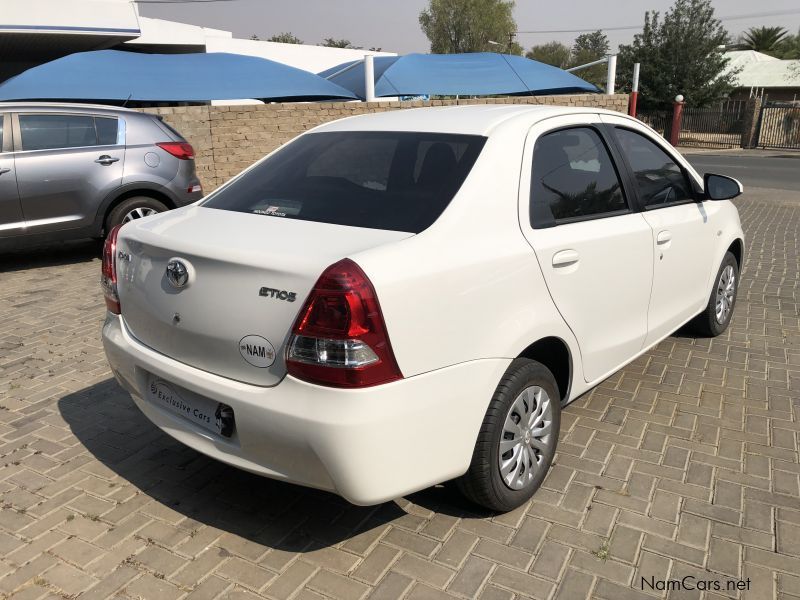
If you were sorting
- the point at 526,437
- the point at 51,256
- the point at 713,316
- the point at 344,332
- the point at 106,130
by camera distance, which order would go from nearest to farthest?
the point at 344,332
the point at 526,437
the point at 713,316
the point at 106,130
the point at 51,256

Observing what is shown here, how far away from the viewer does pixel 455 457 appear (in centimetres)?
263

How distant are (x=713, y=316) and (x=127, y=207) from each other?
610cm

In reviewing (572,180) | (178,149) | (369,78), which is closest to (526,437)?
(572,180)

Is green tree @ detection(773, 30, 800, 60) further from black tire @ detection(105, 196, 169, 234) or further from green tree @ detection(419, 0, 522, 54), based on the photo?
black tire @ detection(105, 196, 169, 234)

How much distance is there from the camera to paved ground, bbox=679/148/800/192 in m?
18.0

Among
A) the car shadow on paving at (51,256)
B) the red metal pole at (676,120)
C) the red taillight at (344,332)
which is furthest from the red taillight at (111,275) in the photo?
the red metal pole at (676,120)

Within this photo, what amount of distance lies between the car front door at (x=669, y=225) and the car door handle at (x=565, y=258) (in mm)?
899

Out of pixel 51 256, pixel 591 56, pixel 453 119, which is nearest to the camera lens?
pixel 453 119

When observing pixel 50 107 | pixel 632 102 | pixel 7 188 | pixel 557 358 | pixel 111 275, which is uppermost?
pixel 632 102

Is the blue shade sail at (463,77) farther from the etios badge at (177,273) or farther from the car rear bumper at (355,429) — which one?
the car rear bumper at (355,429)

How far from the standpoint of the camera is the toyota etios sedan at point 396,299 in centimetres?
238

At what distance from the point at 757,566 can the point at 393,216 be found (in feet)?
6.58

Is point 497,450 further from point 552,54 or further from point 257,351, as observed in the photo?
point 552,54

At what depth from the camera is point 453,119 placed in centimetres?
340
